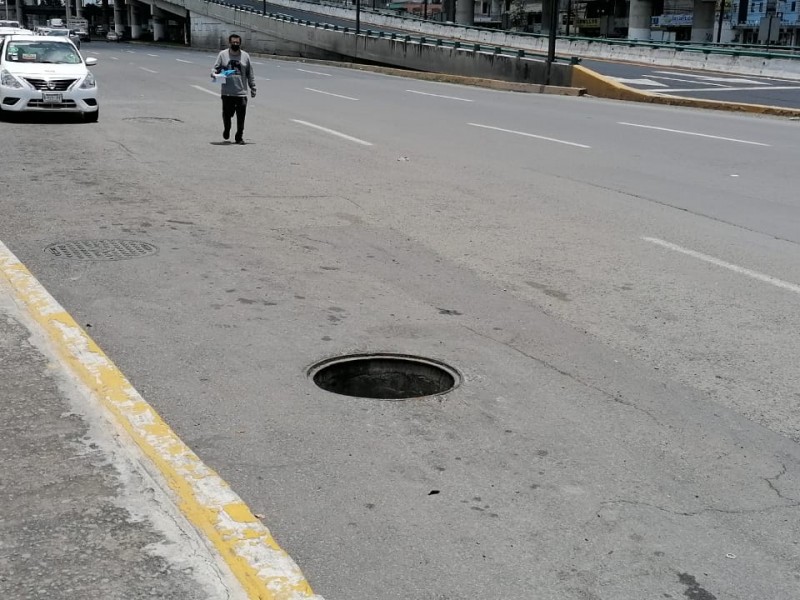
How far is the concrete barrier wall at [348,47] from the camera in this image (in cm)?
3702

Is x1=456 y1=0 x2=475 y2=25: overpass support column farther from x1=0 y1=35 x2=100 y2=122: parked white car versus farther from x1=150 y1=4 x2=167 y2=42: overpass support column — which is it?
x1=0 y1=35 x2=100 y2=122: parked white car

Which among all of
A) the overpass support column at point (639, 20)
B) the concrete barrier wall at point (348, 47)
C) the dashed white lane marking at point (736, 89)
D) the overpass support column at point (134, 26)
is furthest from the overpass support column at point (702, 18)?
the overpass support column at point (134, 26)

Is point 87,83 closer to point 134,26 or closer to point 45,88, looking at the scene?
point 45,88

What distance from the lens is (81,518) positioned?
354 centimetres

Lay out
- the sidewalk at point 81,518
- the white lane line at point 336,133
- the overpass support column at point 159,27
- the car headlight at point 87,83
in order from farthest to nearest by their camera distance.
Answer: the overpass support column at point 159,27 → the car headlight at point 87,83 → the white lane line at point 336,133 → the sidewalk at point 81,518

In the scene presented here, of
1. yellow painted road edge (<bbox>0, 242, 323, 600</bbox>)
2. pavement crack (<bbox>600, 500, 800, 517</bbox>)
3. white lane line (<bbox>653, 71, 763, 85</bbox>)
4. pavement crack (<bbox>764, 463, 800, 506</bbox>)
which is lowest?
pavement crack (<bbox>764, 463, 800, 506</bbox>)

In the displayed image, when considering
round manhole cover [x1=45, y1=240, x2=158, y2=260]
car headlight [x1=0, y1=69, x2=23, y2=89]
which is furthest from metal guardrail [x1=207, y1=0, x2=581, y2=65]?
round manhole cover [x1=45, y1=240, x2=158, y2=260]

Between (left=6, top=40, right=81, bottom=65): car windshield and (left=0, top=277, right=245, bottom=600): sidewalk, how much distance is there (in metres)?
15.7

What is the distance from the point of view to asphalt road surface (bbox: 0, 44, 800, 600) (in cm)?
354

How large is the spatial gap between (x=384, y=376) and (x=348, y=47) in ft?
188

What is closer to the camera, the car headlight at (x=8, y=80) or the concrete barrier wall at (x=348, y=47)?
the car headlight at (x=8, y=80)

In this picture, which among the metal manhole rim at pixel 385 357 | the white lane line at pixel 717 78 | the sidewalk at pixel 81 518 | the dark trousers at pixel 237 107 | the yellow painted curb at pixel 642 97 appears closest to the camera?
the sidewalk at pixel 81 518

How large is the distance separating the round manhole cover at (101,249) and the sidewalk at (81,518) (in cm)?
311

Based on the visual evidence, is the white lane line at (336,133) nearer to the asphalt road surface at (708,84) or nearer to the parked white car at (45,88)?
the parked white car at (45,88)
